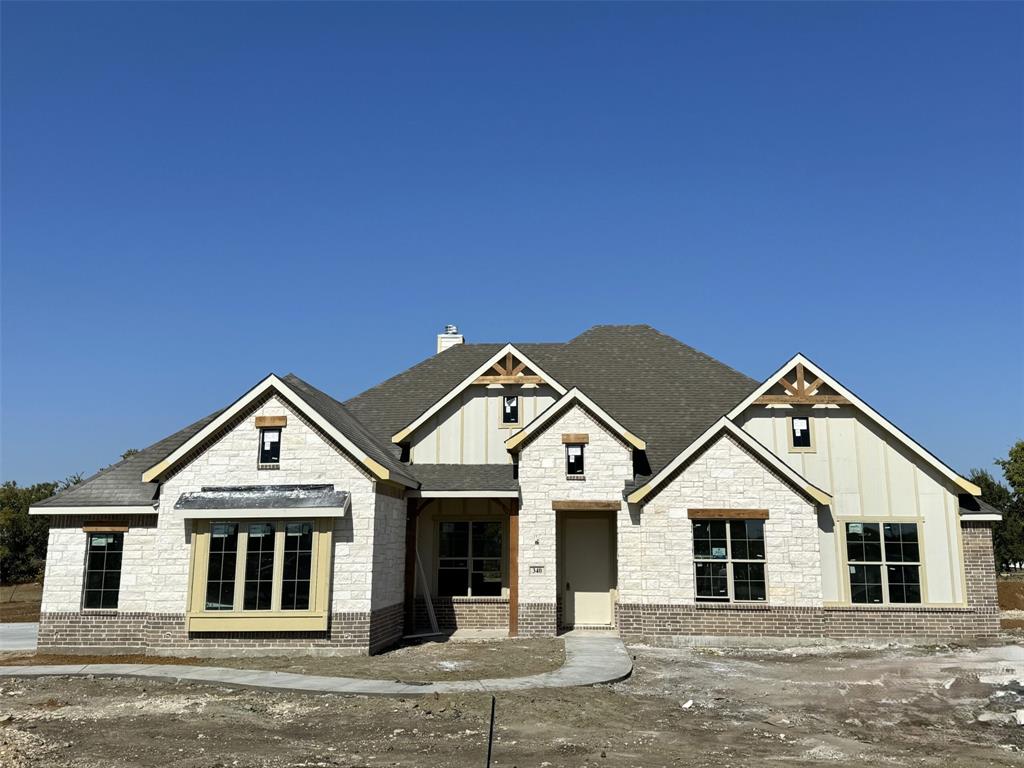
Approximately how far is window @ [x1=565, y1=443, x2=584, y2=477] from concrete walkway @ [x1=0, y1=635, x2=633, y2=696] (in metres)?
5.00

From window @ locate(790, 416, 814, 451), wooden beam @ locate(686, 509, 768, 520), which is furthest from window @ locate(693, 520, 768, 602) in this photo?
window @ locate(790, 416, 814, 451)

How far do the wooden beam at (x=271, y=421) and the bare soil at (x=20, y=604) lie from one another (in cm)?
1402

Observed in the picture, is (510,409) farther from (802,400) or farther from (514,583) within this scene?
(802,400)

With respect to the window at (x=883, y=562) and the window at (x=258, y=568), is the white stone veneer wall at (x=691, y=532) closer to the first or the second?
the window at (x=883, y=562)

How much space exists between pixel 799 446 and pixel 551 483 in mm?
6650

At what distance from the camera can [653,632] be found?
1886 centimetres

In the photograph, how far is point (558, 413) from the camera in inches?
797

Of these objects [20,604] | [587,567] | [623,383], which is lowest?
[20,604]

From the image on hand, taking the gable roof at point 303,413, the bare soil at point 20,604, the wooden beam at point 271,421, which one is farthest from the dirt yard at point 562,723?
the bare soil at point 20,604

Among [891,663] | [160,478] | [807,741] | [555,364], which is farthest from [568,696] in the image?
[555,364]

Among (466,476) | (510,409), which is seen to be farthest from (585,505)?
(510,409)

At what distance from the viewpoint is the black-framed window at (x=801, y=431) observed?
2047cm

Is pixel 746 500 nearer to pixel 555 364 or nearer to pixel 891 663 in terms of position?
pixel 891 663

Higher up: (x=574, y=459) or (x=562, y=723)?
(x=574, y=459)
